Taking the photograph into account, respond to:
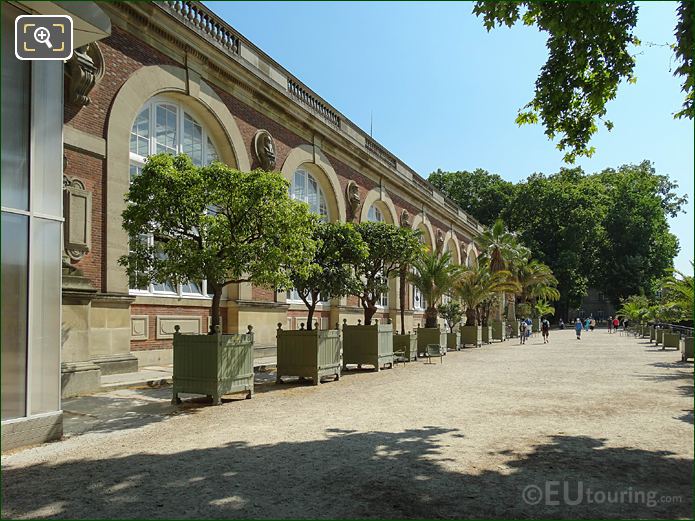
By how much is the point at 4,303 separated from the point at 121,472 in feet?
8.18

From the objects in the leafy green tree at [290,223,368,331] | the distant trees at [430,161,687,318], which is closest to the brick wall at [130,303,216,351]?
the leafy green tree at [290,223,368,331]

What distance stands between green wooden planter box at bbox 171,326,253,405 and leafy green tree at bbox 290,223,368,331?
3927mm

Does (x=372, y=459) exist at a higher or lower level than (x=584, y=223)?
lower

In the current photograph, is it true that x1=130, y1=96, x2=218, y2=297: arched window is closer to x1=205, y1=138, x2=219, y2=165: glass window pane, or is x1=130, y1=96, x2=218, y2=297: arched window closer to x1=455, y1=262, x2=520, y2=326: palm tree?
x1=205, y1=138, x2=219, y2=165: glass window pane

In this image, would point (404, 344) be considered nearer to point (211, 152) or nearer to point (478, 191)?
point (211, 152)

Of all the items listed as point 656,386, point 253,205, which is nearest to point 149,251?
point 253,205

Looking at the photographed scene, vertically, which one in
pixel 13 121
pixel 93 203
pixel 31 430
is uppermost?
pixel 93 203

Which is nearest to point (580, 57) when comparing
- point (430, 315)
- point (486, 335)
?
point (430, 315)

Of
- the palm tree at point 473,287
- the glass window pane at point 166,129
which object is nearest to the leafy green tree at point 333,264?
the glass window pane at point 166,129

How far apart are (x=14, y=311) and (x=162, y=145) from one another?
11040 mm

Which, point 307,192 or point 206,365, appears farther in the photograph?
point 307,192

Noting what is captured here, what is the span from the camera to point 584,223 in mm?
63375

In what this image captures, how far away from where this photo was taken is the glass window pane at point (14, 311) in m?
6.94

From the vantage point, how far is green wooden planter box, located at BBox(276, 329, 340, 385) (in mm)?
14117
